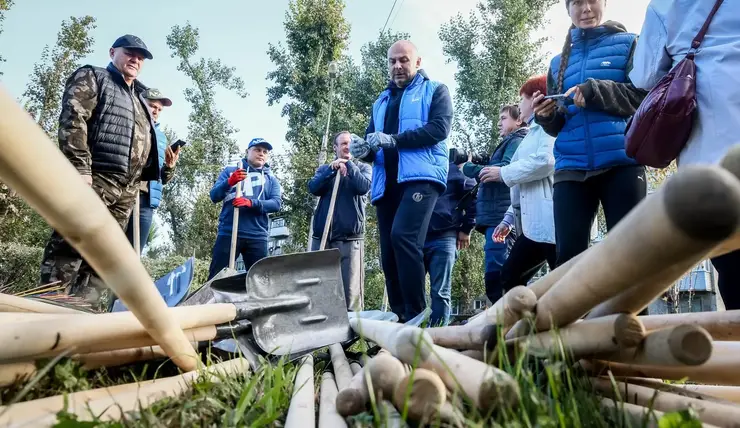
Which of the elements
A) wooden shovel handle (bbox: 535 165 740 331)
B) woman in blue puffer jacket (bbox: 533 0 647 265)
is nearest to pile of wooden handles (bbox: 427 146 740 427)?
wooden shovel handle (bbox: 535 165 740 331)

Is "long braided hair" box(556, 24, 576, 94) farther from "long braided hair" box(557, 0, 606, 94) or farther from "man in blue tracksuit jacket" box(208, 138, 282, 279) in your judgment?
"man in blue tracksuit jacket" box(208, 138, 282, 279)

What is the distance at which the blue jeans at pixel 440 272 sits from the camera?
15.5ft

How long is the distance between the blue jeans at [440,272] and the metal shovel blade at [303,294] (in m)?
1.76

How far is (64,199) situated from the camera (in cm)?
97

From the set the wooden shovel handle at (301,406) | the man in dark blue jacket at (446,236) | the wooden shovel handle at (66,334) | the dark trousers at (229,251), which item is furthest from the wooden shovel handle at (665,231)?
the dark trousers at (229,251)

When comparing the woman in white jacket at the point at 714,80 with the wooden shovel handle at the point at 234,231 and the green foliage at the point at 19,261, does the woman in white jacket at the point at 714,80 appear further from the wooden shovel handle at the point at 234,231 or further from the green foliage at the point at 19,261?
the green foliage at the point at 19,261

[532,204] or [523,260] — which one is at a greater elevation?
[532,204]

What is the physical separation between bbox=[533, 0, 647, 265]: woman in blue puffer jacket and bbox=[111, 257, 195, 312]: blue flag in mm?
1886

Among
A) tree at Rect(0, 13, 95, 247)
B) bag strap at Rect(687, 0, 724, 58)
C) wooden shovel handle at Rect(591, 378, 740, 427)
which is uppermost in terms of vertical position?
tree at Rect(0, 13, 95, 247)

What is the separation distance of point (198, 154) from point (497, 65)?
52.7ft

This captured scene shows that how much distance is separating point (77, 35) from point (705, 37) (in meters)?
23.5

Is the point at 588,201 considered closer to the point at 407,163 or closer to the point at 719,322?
the point at 407,163

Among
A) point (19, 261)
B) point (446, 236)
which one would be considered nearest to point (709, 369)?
point (446, 236)

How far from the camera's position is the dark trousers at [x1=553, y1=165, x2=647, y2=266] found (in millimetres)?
2707
